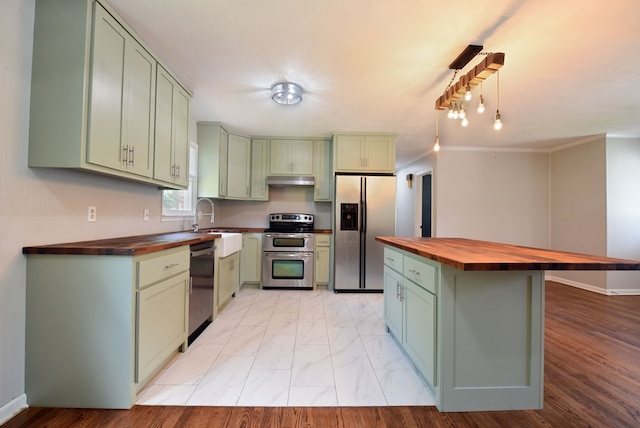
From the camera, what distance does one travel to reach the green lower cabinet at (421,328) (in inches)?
62.3

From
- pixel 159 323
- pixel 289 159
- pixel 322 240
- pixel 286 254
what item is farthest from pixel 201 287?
pixel 289 159

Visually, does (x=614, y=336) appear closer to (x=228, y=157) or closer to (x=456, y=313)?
(x=456, y=313)

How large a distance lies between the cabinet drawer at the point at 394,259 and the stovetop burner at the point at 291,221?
2025mm

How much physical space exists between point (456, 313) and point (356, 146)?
9.85ft

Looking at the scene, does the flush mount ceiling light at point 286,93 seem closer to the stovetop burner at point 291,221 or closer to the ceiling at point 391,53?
the ceiling at point 391,53

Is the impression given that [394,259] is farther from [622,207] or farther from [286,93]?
[622,207]

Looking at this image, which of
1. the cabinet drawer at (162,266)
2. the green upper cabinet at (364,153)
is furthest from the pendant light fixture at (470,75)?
the cabinet drawer at (162,266)

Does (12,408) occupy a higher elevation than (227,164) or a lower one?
lower

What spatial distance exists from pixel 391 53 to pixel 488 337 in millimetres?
2062

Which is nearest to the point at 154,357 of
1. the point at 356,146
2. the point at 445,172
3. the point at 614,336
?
the point at 356,146

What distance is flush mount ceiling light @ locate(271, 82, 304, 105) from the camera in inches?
99.2

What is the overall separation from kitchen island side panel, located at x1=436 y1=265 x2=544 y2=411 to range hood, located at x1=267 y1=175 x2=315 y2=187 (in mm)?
2994

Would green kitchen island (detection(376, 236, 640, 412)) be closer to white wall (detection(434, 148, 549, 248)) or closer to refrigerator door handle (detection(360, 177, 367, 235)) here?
refrigerator door handle (detection(360, 177, 367, 235))

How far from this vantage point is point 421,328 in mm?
1743
